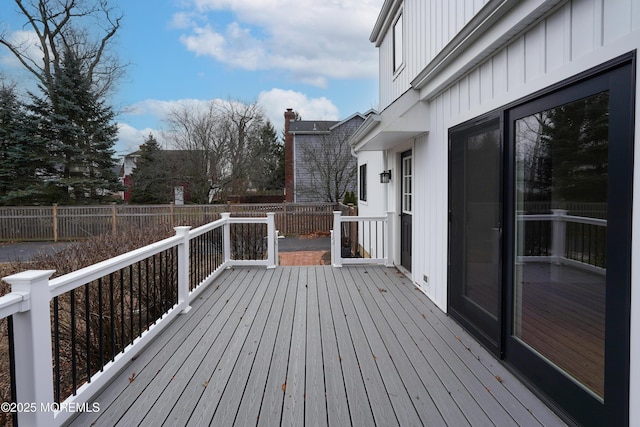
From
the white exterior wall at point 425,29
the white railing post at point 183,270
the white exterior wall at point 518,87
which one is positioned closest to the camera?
the white exterior wall at point 518,87

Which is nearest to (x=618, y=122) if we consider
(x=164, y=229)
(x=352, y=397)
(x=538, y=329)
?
(x=538, y=329)

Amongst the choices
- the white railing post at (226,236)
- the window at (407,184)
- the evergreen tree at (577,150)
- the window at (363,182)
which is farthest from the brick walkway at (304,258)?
the evergreen tree at (577,150)

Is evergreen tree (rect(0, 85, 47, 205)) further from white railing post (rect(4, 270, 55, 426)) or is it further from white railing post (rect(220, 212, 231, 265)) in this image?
white railing post (rect(4, 270, 55, 426))

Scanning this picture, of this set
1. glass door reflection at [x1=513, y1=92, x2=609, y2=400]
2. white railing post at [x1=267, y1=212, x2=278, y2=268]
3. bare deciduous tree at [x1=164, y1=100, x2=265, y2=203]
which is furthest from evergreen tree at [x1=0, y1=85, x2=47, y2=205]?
glass door reflection at [x1=513, y1=92, x2=609, y2=400]

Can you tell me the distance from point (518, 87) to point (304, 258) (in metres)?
7.29

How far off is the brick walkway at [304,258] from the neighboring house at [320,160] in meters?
6.33

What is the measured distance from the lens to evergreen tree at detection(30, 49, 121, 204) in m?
15.8

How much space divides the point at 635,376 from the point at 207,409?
2061mm

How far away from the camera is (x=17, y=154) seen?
15.3 meters

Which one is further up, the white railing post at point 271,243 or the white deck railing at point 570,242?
the white deck railing at point 570,242

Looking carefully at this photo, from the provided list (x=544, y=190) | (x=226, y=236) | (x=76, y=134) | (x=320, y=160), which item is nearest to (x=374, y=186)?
(x=226, y=236)

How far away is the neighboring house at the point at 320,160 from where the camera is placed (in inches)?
641

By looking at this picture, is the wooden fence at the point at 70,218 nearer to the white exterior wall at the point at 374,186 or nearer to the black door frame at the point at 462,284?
the white exterior wall at the point at 374,186

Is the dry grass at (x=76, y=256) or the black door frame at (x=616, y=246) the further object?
the dry grass at (x=76, y=256)
